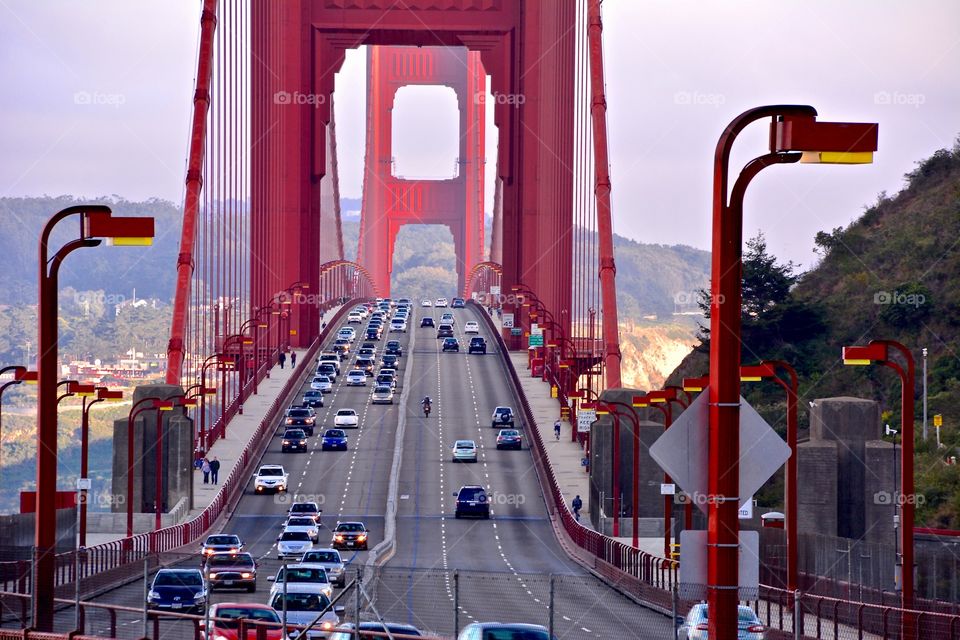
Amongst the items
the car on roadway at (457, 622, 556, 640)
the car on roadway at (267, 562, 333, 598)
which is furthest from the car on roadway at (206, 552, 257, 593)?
the car on roadway at (457, 622, 556, 640)

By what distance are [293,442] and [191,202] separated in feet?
48.2

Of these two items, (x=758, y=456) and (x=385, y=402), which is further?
(x=385, y=402)

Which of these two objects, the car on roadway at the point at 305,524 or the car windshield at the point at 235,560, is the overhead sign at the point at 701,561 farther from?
the car on roadway at the point at 305,524

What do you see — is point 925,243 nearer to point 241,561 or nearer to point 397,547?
point 397,547

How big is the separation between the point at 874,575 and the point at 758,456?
24217 mm

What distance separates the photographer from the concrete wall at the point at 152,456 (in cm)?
6375

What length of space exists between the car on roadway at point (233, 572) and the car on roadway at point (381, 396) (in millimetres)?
64283

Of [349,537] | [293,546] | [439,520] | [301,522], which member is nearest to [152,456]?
[301,522]

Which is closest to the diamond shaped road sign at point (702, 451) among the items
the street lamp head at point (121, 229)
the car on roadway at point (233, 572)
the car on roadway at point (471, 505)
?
the street lamp head at point (121, 229)

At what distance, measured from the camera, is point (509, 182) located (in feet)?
402

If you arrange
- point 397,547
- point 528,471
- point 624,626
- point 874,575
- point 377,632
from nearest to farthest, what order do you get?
point 377,632 → point 624,626 → point 874,575 → point 397,547 → point 528,471

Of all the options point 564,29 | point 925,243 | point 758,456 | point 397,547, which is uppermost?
point 564,29

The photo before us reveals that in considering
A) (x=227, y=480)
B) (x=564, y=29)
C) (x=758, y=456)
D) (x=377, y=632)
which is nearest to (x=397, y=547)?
(x=227, y=480)

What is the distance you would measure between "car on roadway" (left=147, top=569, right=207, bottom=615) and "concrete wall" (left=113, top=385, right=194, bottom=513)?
100ft
